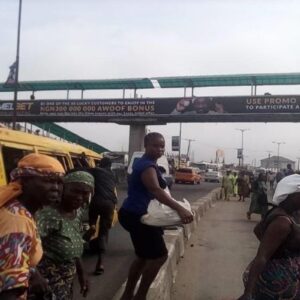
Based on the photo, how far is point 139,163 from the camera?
4.27m

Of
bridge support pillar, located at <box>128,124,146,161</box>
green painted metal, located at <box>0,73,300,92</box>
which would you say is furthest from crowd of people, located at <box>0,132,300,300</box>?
bridge support pillar, located at <box>128,124,146,161</box>

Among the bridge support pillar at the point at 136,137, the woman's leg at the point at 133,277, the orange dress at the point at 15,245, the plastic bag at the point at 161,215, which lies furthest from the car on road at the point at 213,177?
the orange dress at the point at 15,245

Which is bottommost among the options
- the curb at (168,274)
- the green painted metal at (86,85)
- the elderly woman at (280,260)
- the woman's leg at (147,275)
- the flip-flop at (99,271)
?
the flip-flop at (99,271)

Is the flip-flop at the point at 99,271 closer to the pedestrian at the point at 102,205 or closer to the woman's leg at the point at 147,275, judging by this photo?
the pedestrian at the point at 102,205

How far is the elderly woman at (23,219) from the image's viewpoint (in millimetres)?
1841

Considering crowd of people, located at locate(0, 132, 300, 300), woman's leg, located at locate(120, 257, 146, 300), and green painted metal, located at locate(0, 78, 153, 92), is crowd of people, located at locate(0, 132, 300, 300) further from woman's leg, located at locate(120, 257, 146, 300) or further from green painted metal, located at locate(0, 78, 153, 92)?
green painted metal, located at locate(0, 78, 153, 92)

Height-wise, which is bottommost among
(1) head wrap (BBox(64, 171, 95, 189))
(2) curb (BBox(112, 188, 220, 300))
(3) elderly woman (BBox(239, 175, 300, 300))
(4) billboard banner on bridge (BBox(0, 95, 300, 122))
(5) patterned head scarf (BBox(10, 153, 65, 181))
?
(2) curb (BBox(112, 188, 220, 300))

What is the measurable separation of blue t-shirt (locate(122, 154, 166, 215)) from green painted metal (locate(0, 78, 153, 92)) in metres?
34.7

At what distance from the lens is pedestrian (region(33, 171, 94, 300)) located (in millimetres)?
2904

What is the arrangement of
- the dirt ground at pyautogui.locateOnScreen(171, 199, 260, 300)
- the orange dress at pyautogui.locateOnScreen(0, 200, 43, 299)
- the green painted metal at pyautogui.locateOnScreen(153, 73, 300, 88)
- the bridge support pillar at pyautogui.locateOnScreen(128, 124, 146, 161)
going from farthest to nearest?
1. the bridge support pillar at pyautogui.locateOnScreen(128, 124, 146, 161)
2. the green painted metal at pyautogui.locateOnScreen(153, 73, 300, 88)
3. the dirt ground at pyautogui.locateOnScreen(171, 199, 260, 300)
4. the orange dress at pyautogui.locateOnScreen(0, 200, 43, 299)

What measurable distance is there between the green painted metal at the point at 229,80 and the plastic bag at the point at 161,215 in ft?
109

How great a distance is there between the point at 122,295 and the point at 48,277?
1.63m

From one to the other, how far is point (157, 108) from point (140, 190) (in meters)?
30.7

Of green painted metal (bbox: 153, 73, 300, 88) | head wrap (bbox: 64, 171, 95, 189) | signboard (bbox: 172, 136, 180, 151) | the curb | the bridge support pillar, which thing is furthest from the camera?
signboard (bbox: 172, 136, 180, 151)
